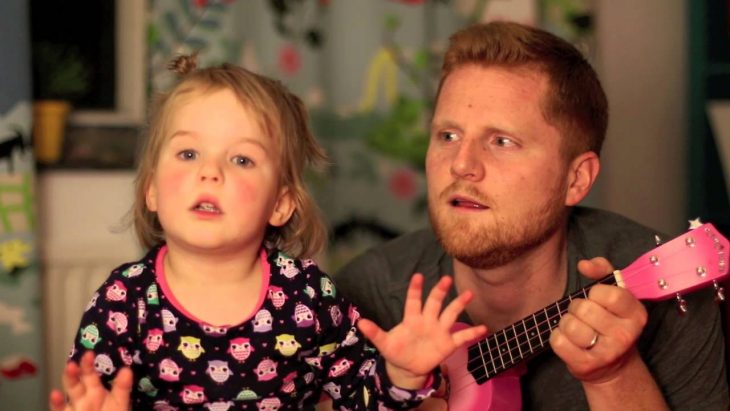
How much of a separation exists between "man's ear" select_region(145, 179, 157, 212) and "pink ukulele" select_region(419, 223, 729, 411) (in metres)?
0.51

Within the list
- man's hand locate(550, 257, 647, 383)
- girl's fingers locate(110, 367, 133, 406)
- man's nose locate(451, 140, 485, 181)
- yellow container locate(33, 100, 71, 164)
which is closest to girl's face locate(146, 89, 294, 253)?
girl's fingers locate(110, 367, 133, 406)

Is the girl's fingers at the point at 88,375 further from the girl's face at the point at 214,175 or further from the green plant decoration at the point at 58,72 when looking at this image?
the green plant decoration at the point at 58,72

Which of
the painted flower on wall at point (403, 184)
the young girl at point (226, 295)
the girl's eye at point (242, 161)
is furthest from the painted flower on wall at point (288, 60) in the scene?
the girl's eye at point (242, 161)

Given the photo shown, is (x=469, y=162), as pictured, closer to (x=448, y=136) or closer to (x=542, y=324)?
(x=448, y=136)

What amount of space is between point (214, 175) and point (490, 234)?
20.3 inches

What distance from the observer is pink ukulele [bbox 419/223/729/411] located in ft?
4.36

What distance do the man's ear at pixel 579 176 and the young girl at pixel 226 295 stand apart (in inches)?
19.8

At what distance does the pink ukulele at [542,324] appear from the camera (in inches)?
52.3

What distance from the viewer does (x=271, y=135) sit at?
1.41 m

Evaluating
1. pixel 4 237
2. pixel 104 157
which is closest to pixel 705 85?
pixel 104 157

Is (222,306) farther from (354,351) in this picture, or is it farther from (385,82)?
(385,82)

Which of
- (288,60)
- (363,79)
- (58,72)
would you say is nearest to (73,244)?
(58,72)

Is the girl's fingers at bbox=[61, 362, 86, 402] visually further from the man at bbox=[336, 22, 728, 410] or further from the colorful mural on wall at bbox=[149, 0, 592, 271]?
the colorful mural on wall at bbox=[149, 0, 592, 271]

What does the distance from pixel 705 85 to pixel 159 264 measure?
70.2 inches
